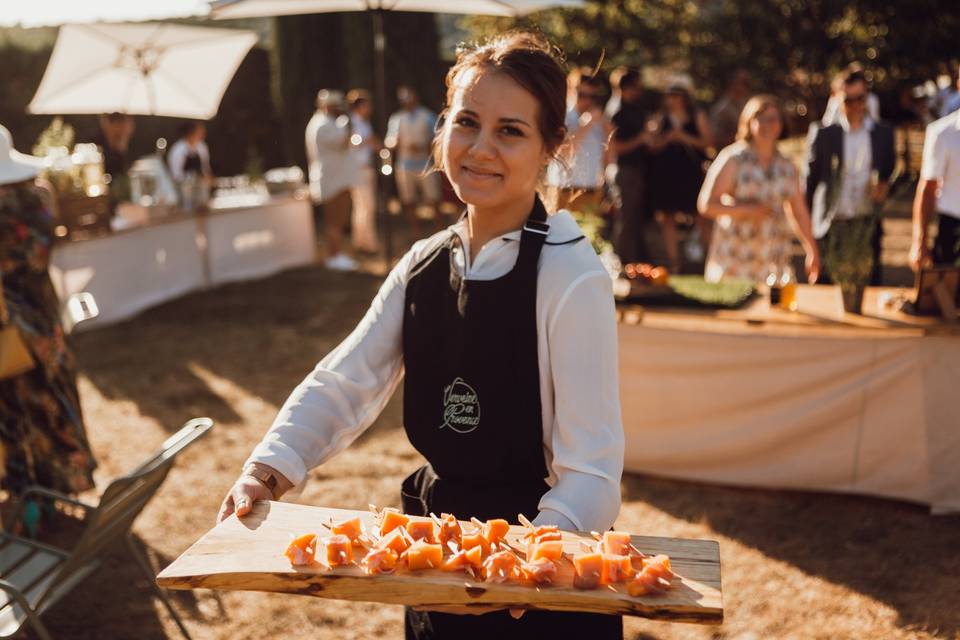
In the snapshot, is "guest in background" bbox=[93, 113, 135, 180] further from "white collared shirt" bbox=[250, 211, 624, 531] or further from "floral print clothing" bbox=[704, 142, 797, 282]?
"white collared shirt" bbox=[250, 211, 624, 531]

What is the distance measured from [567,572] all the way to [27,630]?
2957mm

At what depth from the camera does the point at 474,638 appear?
5.93ft

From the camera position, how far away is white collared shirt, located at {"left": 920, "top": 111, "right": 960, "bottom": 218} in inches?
190

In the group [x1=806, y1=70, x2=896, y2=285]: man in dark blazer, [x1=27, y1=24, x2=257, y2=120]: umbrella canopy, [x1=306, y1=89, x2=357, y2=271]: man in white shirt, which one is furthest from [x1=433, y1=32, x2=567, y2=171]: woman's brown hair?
[x1=306, y1=89, x2=357, y2=271]: man in white shirt

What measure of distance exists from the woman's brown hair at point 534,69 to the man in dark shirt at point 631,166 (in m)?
6.97

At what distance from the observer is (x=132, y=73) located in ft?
30.2

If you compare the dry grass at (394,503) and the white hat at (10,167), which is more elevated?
the white hat at (10,167)

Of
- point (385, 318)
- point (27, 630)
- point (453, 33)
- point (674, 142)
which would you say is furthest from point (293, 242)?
point (453, 33)

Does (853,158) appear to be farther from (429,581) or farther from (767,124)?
(429,581)

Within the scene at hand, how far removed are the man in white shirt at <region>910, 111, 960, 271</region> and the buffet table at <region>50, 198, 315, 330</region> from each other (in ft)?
19.3

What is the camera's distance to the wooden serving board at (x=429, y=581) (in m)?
1.34

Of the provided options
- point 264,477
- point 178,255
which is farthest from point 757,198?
point 178,255

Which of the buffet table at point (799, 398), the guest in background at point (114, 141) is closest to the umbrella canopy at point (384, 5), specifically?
the guest in background at point (114, 141)

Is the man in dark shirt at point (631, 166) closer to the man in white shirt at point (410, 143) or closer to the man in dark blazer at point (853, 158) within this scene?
the man in dark blazer at point (853, 158)
